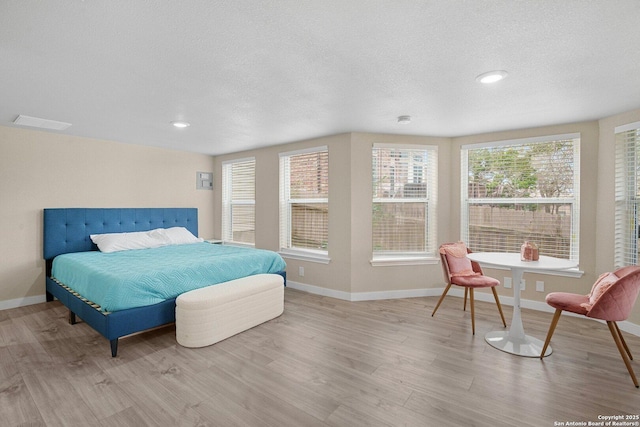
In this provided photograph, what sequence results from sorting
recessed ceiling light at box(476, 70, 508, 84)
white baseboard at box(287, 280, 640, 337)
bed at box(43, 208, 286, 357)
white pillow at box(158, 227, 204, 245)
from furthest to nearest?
white pillow at box(158, 227, 204, 245)
white baseboard at box(287, 280, 640, 337)
bed at box(43, 208, 286, 357)
recessed ceiling light at box(476, 70, 508, 84)

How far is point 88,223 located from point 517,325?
5310 millimetres

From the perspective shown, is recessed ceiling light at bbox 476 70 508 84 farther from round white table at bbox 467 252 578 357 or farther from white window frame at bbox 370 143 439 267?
white window frame at bbox 370 143 439 267

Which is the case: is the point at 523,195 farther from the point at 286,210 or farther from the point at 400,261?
the point at 286,210

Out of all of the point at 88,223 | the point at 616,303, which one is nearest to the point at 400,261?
the point at 616,303

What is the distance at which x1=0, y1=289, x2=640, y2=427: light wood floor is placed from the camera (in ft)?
6.09

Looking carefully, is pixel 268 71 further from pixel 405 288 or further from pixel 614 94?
pixel 405 288

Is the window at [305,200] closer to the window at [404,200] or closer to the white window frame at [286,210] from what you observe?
the white window frame at [286,210]

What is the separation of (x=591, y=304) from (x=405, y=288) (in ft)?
7.04

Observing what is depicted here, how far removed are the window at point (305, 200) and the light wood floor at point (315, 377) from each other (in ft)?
4.97

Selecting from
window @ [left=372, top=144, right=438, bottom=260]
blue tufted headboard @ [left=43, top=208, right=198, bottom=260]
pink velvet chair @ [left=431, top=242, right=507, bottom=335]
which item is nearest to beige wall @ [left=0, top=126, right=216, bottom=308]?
blue tufted headboard @ [left=43, top=208, right=198, bottom=260]

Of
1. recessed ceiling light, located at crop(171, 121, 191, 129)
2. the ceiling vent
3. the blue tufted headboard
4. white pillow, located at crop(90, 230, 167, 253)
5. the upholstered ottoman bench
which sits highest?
recessed ceiling light, located at crop(171, 121, 191, 129)

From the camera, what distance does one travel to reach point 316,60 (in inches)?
79.1

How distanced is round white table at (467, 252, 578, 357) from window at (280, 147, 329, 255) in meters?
2.16

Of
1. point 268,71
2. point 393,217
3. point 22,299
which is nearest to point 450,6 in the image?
point 268,71
